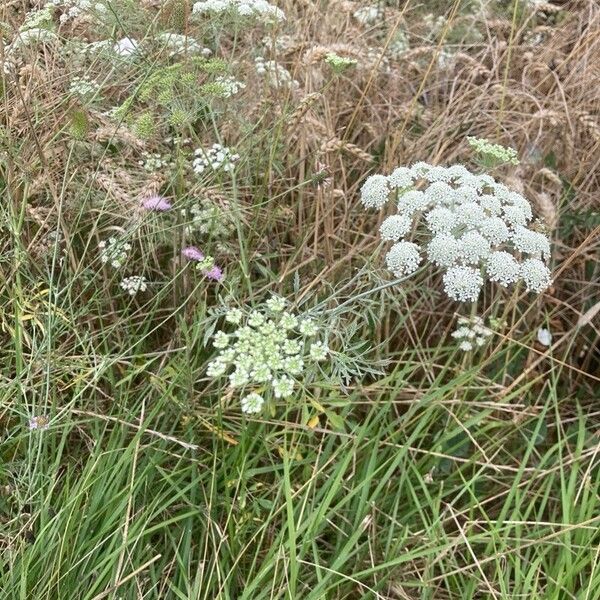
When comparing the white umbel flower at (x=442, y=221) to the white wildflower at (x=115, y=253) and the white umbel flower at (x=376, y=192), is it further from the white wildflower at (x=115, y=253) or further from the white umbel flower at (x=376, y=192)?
the white wildflower at (x=115, y=253)

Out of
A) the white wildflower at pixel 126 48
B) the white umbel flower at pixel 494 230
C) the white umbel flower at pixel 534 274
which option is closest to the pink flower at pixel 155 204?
A: the white wildflower at pixel 126 48

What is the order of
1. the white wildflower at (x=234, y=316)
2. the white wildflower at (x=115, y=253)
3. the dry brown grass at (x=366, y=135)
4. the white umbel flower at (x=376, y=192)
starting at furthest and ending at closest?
the dry brown grass at (x=366, y=135), the white wildflower at (x=115, y=253), the white umbel flower at (x=376, y=192), the white wildflower at (x=234, y=316)

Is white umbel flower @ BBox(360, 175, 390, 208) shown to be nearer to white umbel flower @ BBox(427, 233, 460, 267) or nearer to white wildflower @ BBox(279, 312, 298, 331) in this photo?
white umbel flower @ BBox(427, 233, 460, 267)

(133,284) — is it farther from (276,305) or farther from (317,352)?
(317,352)

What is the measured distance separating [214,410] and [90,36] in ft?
5.25

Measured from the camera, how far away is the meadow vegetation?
5.77 ft

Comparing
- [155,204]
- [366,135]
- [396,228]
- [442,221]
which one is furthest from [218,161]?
[366,135]

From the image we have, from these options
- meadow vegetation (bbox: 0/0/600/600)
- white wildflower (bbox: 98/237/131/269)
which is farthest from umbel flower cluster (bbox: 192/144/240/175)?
white wildflower (bbox: 98/237/131/269)

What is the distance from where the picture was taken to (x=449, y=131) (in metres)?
2.88

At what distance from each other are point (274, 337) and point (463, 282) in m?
0.46

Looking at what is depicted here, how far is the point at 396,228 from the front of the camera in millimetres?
1769

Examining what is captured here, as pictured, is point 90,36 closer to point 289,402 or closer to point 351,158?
point 351,158

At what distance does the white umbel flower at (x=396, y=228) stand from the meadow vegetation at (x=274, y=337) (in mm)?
29

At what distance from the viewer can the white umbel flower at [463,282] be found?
1689 mm
